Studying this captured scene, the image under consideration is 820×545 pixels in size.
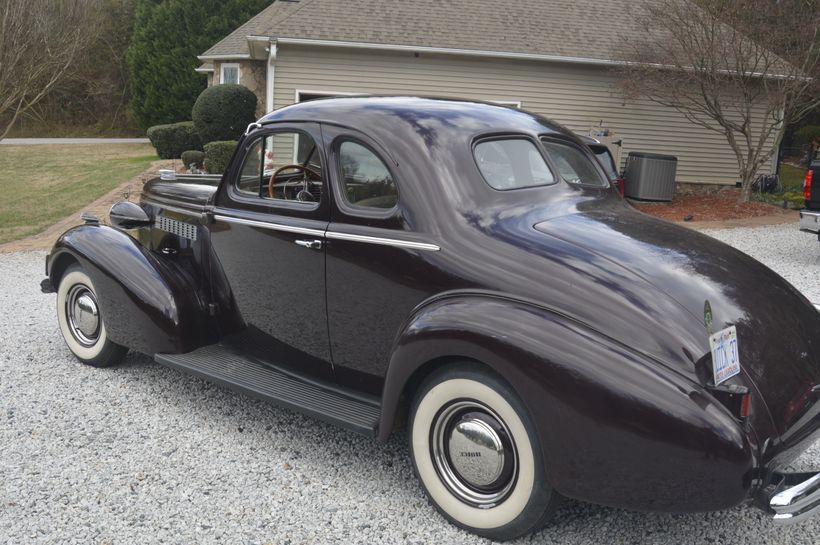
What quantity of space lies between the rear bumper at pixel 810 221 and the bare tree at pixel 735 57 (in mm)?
5773

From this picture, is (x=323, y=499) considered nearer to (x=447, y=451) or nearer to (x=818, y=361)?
(x=447, y=451)

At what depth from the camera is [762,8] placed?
14211 mm

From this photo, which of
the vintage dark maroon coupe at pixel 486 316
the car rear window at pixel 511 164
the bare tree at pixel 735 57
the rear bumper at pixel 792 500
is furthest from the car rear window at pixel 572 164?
the bare tree at pixel 735 57

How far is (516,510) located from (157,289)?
2.65m

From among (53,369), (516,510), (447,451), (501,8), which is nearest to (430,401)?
(447,451)

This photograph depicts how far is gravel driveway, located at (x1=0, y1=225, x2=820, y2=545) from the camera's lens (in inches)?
127

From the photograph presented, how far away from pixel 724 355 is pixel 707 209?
13.5m

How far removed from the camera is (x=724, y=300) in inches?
123

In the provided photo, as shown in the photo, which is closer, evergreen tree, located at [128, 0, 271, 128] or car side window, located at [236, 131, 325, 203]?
car side window, located at [236, 131, 325, 203]

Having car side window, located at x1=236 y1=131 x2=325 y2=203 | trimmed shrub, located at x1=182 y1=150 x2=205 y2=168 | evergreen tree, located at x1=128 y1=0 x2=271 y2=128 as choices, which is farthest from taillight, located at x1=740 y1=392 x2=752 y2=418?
evergreen tree, located at x1=128 y1=0 x2=271 y2=128

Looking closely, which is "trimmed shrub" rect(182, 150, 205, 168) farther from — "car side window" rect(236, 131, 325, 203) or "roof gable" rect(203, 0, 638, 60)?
"car side window" rect(236, 131, 325, 203)

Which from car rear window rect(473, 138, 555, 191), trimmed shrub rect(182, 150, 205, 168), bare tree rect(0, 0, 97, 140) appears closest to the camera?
car rear window rect(473, 138, 555, 191)

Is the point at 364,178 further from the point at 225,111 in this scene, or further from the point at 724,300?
the point at 225,111

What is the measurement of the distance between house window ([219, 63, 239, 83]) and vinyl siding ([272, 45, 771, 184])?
7.38 metres
